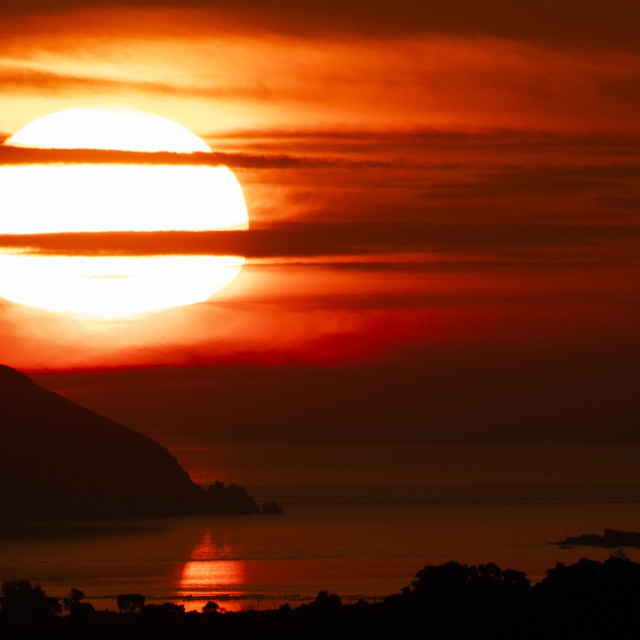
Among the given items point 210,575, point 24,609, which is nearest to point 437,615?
point 24,609

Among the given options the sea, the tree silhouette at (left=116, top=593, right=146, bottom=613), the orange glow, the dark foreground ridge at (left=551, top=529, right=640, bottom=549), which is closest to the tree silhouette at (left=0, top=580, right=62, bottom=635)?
the tree silhouette at (left=116, top=593, right=146, bottom=613)

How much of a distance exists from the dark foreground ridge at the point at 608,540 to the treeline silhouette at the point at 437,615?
55.3m

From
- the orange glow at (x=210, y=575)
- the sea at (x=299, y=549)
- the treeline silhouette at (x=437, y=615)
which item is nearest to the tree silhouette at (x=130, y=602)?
the treeline silhouette at (x=437, y=615)

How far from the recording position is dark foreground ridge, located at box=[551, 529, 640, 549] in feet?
433

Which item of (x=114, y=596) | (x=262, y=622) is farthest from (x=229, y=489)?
(x=262, y=622)

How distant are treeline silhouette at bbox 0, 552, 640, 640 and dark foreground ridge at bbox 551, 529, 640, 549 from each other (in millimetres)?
55347

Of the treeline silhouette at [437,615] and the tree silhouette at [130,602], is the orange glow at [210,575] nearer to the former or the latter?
the tree silhouette at [130,602]

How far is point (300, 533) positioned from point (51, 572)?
111 ft

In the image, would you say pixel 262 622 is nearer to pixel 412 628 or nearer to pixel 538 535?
pixel 412 628

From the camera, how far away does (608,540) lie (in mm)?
133000

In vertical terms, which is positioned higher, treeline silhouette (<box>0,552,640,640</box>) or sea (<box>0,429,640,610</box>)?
sea (<box>0,429,640,610</box>)

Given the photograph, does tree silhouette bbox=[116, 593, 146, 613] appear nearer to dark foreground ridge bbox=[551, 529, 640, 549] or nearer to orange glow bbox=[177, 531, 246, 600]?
orange glow bbox=[177, 531, 246, 600]

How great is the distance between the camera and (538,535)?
498 feet

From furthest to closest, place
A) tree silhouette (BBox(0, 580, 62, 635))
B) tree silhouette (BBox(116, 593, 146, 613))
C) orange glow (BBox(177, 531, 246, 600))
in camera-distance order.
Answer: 1. orange glow (BBox(177, 531, 246, 600))
2. tree silhouette (BBox(116, 593, 146, 613))
3. tree silhouette (BBox(0, 580, 62, 635))
